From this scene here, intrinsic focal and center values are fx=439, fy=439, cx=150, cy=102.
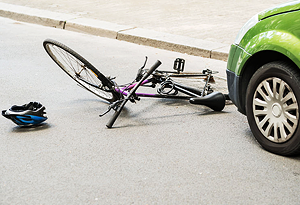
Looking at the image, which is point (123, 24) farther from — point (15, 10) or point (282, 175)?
point (282, 175)

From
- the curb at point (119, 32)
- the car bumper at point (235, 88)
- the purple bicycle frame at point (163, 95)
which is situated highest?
the car bumper at point (235, 88)

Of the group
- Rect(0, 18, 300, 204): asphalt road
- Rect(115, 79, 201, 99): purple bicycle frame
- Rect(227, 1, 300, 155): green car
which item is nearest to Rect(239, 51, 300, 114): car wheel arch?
Rect(227, 1, 300, 155): green car

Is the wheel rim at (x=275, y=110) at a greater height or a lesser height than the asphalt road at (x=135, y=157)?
greater

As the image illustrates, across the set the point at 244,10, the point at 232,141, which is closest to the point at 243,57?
the point at 232,141

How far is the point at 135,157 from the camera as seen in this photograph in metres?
3.77

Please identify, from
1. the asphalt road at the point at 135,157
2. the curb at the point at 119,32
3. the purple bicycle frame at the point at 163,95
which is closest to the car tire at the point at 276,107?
the asphalt road at the point at 135,157

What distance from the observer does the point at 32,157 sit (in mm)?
3758

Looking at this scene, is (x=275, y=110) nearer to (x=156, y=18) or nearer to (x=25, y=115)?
(x=25, y=115)

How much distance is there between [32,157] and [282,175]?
6.79ft

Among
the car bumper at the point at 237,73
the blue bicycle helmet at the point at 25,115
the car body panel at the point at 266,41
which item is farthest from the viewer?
the blue bicycle helmet at the point at 25,115

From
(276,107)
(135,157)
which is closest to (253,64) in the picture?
(276,107)

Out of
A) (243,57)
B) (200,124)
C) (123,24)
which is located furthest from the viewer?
(123,24)

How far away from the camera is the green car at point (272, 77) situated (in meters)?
3.54

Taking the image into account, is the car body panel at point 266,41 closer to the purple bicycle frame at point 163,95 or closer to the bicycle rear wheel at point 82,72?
the purple bicycle frame at point 163,95
